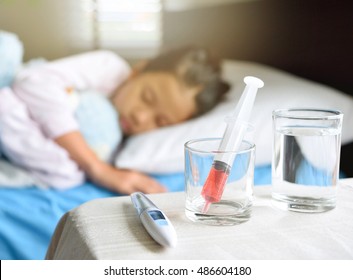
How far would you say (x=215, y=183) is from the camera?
448 millimetres

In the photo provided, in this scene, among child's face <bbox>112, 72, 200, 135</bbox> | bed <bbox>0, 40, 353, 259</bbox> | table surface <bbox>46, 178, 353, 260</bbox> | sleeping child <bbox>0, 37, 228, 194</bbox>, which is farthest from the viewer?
child's face <bbox>112, 72, 200, 135</bbox>

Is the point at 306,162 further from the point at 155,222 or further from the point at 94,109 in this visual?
the point at 94,109

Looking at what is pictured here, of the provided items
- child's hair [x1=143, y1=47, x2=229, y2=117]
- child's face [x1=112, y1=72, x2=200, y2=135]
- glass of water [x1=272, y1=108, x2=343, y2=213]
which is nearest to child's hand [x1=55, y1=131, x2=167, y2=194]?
child's face [x1=112, y1=72, x2=200, y2=135]

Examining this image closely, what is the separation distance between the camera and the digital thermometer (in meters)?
0.39

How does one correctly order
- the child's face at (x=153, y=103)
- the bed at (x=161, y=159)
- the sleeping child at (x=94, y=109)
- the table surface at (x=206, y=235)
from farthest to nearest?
the child's face at (x=153, y=103) < the sleeping child at (x=94, y=109) < the bed at (x=161, y=159) < the table surface at (x=206, y=235)

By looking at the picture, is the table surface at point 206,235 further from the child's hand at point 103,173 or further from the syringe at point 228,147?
the child's hand at point 103,173

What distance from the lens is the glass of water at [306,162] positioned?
1.54ft

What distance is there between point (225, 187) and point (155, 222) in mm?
68

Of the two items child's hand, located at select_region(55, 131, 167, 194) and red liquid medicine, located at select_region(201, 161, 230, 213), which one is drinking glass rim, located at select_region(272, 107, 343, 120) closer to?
red liquid medicine, located at select_region(201, 161, 230, 213)

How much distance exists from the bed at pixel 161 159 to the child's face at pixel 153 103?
6cm

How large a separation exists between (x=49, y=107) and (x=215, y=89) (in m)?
0.37

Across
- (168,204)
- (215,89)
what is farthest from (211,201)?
(215,89)

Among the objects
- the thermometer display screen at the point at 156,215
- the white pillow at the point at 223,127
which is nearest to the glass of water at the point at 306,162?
the thermometer display screen at the point at 156,215
